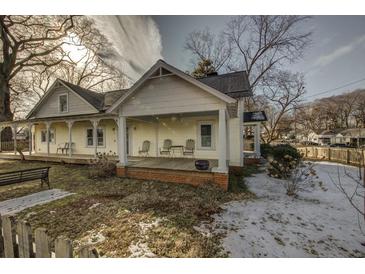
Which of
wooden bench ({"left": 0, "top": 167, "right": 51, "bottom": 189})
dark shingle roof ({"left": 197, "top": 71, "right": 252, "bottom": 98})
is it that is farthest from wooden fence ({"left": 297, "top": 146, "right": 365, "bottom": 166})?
wooden bench ({"left": 0, "top": 167, "right": 51, "bottom": 189})

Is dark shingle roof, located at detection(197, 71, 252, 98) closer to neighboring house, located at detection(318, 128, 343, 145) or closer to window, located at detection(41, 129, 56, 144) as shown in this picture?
window, located at detection(41, 129, 56, 144)

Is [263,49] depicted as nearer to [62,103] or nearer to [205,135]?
[205,135]

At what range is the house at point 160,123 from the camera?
632cm

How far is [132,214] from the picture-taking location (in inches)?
163

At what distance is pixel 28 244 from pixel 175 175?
5229 millimetres

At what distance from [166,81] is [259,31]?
16259 millimetres

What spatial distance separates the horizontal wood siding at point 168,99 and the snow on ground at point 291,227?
3.57 metres

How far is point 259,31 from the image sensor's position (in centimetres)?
1739

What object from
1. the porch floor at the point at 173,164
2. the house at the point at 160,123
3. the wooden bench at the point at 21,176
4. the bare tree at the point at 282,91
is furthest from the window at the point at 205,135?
the bare tree at the point at 282,91

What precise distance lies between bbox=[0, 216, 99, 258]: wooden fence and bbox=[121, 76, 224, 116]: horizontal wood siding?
5375mm

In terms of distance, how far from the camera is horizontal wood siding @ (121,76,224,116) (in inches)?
245

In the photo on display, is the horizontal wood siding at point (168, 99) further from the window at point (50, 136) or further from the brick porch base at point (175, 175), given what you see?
the window at point (50, 136)

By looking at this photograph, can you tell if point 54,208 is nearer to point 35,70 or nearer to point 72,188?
point 72,188
